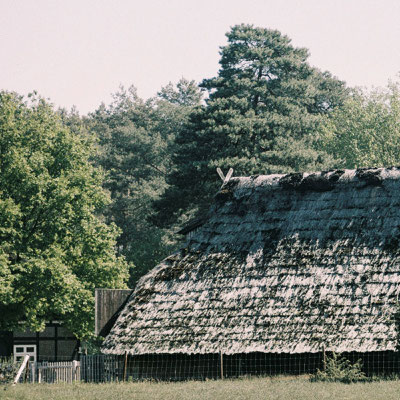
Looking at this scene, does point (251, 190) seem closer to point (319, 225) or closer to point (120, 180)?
point (319, 225)

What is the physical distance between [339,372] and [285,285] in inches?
139

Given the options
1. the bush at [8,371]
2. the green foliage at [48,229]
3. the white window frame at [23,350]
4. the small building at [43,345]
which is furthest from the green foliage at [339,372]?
the white window frame at [23,350]

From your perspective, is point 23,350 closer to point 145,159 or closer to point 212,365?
point 212,365

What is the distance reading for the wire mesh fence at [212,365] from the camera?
24.0 m

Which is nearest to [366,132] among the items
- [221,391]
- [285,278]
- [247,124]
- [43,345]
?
[247,124]

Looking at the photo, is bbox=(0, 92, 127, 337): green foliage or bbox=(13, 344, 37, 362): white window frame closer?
bbox=(0, 92, 127, 337): green foliage

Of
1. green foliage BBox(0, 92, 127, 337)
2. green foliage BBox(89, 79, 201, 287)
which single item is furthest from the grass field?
green foliage BBox(89, 79, 201, 287)

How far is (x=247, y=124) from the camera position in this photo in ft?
160

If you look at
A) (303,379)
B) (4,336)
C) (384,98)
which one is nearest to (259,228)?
(303,379)

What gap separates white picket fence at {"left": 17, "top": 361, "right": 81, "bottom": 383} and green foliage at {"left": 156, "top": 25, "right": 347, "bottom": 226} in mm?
21051

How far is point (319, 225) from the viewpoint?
90.4 ft

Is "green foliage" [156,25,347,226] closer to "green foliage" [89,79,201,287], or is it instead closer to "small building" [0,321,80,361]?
"green foliage" [89,79,201,287]

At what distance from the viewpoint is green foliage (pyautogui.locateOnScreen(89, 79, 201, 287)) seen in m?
60.2

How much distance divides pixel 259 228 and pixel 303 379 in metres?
6.38
